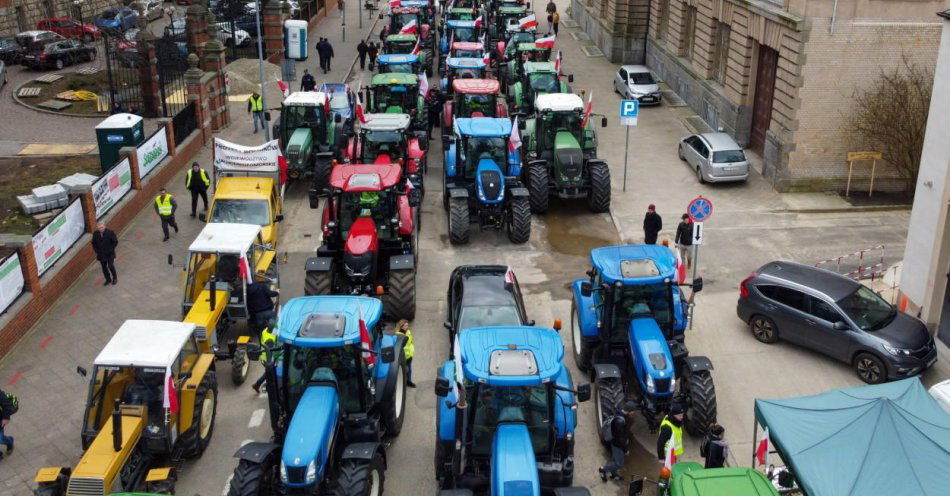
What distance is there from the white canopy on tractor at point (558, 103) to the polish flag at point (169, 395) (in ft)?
43.6

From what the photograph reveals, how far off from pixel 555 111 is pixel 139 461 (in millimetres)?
14058

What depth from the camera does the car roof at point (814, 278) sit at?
16547 millimetres

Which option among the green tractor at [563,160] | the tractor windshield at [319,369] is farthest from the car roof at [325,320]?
the green tractor at [563,160]

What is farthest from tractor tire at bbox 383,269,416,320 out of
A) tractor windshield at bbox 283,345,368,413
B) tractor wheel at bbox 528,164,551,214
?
tractor wheel at bbox 528,164,551,214

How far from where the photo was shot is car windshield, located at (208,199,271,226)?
1978cm

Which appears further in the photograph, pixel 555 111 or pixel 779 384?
pixel 555 111

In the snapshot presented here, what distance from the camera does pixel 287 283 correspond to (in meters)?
19.9

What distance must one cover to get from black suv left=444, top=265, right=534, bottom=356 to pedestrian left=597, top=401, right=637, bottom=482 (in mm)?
2281

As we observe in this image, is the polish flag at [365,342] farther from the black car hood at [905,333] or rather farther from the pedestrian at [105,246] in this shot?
the black car hood at [905,333]

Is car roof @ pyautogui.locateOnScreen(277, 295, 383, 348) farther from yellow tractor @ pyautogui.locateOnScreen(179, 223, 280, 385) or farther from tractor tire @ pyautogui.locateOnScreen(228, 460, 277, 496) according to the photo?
yellow tractor @ pyautogui.locateOnScreen(179, 223, 280, 385)

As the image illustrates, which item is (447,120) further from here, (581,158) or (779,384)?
(779,384)

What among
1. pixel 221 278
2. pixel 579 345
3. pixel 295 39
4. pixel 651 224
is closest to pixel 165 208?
pixel 221 278

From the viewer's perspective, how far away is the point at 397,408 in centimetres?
1411

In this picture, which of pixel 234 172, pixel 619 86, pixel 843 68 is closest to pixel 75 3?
pixel 619 86
